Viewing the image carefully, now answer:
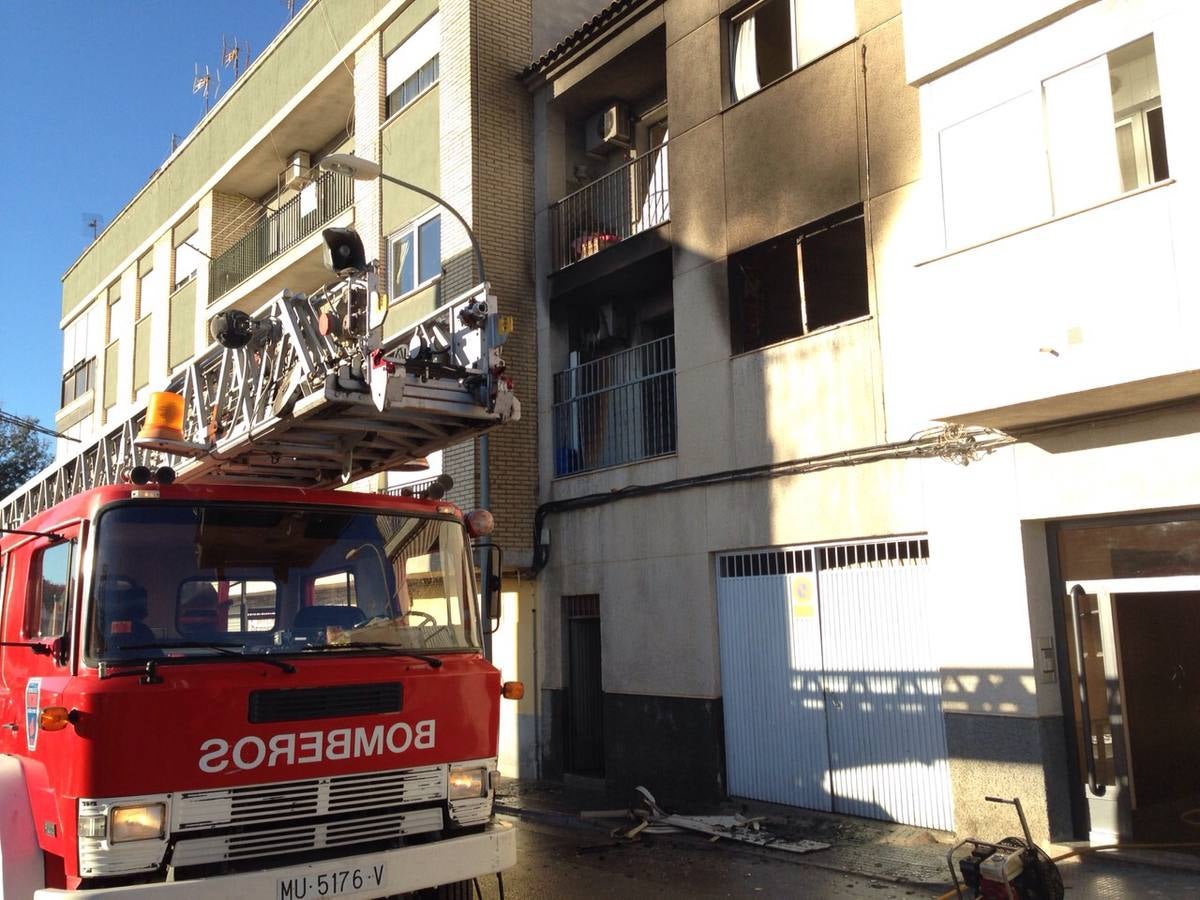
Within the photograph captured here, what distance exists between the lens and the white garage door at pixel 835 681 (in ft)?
31.8

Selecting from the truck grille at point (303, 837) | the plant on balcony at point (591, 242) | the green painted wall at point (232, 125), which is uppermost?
the green painted wall at point (232, 125)

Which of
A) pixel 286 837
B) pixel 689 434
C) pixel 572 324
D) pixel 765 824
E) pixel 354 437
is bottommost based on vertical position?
pixel 765 824

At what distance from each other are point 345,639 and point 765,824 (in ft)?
20.5

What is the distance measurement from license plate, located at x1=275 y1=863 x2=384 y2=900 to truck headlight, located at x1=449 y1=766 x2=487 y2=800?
61 centimetres

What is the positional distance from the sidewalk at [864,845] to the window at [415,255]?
7.49 metres

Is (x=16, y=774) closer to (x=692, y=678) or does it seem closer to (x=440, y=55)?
(x=692, y=678)

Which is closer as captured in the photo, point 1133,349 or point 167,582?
point 167,582

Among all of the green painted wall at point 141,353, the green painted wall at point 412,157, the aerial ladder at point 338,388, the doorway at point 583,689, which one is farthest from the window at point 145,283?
the aerial ladder at point 338,388

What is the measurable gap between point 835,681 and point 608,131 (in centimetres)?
835

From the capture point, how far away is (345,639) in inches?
222

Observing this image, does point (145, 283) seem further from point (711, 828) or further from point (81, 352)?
point (711, 828)

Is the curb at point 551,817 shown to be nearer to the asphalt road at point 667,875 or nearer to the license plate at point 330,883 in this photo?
the asphalt road at point 667,875

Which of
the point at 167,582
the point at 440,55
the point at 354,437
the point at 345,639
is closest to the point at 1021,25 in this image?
the point at 354,437

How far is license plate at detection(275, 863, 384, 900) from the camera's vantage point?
480 cm
